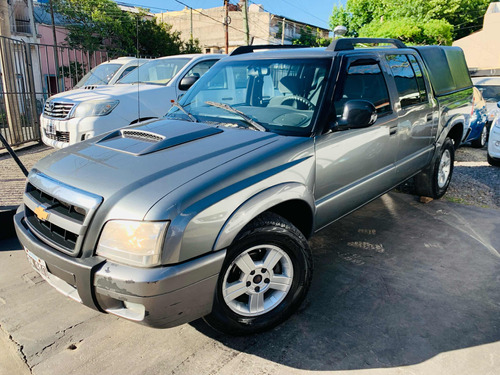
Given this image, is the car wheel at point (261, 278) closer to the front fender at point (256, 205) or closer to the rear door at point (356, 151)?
the front fender at point (256, 205)

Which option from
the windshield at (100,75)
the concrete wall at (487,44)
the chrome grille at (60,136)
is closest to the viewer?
Result: the chrome grille at (60,136)

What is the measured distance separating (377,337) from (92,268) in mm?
1821

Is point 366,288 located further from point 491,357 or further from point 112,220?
point 112,220

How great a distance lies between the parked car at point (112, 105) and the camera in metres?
6.20

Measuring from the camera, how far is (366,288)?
3189 mm

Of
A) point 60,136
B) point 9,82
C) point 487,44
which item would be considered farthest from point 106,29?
point 487,44

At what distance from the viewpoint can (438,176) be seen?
16.7 ft

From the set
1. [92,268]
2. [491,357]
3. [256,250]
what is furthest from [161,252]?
[491,357]

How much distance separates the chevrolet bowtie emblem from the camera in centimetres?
239

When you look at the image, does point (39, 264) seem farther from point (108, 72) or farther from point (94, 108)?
point (108, 72)

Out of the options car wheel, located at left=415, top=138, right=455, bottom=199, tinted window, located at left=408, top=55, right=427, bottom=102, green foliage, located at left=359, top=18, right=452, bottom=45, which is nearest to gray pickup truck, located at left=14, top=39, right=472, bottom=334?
tinted window, located at left=408, top=55, right=427, bottom=102

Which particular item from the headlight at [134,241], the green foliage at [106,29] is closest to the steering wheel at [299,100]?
the headlight at [134,241]

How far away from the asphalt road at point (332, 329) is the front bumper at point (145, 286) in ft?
1.44

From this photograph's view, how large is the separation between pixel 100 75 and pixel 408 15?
3054 cm
